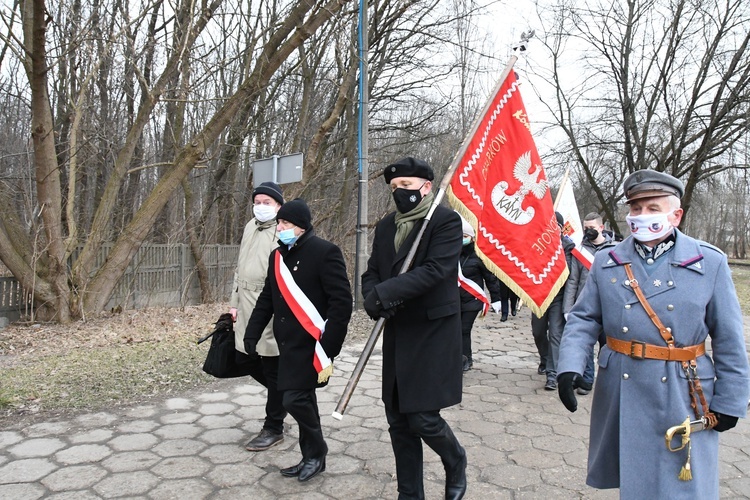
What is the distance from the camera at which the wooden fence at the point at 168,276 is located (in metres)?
12.5

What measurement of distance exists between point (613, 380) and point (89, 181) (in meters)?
16.5

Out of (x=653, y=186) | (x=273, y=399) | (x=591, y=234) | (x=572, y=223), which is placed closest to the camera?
(x=653, y=186)

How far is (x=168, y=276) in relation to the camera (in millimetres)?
14461

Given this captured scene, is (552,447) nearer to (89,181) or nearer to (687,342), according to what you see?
(687,342)

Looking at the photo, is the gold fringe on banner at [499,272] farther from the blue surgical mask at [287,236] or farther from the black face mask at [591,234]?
the black face mask at [591,234]

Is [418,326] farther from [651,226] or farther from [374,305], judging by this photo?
[651,226]

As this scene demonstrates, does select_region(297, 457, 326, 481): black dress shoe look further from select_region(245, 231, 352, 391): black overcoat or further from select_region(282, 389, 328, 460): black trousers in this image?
select_region(245, 231, 352, 391): black overcoat

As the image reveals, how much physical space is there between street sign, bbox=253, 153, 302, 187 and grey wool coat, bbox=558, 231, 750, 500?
20.0 feet

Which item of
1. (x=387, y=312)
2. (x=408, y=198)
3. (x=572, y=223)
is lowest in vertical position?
(x=387, y=312)

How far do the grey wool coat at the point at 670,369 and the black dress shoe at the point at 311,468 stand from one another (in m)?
1.89

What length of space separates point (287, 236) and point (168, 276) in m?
11.6

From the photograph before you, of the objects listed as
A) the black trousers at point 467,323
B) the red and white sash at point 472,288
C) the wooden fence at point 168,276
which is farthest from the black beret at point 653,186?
the wooden fence at point 168,276

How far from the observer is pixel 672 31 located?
66.7 feet

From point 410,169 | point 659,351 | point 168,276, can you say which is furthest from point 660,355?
point 168,276
